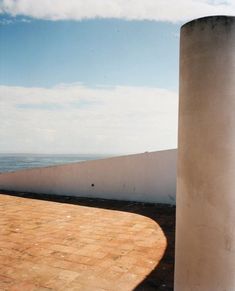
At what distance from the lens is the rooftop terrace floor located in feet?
11.2

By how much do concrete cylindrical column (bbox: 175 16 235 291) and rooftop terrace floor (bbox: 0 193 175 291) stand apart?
1.23 meters

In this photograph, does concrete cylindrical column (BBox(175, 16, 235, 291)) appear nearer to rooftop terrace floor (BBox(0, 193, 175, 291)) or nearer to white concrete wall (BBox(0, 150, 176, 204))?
rooftop terrace floor (BBox(0, 193, 175, 291))

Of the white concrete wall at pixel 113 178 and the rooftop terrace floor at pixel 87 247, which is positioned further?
the white concrete wall at pixel 113 178

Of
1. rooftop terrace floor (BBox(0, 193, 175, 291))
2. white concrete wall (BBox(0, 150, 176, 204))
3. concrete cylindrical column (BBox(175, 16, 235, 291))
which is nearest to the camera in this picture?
concrete cylindrical column (BBox(175, 16, 235, 291))

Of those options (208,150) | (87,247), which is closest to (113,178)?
(87,247)

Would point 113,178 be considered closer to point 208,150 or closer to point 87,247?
point 87,247

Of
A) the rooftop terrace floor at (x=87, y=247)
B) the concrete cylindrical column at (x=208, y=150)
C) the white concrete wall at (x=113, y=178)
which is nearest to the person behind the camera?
the concrete cylindrical column at (x=208, y=150)

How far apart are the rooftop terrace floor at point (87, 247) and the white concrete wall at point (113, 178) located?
0.50 m

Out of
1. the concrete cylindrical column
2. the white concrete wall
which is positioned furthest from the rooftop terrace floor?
the concrete cylindrical column

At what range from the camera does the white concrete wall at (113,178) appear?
7.55 meters

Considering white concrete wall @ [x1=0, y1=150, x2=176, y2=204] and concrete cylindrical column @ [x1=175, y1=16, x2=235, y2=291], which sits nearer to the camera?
concrete cylindrical column @ [x1=175, y1=16, x2=235, y2=291]

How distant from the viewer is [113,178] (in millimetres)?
8352

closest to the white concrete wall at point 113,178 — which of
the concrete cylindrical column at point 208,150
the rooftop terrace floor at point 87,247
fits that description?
the rooftop terrace floor at point 87,247

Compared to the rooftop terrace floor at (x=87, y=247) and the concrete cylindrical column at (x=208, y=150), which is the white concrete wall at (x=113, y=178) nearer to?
the rooftop terrace floor at (x=87, y=247)
